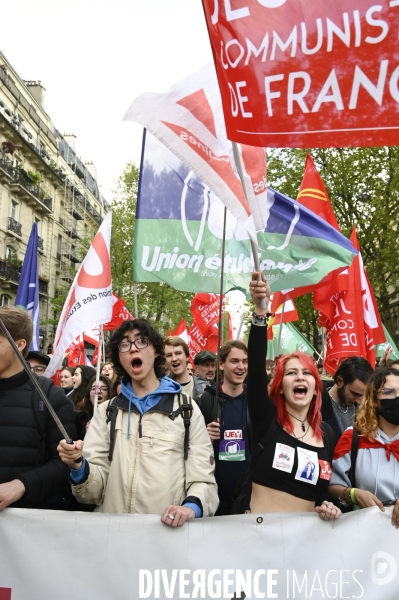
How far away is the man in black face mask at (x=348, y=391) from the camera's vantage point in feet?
15.3

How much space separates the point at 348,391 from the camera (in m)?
4.83

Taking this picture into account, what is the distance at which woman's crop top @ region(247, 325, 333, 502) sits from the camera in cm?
311

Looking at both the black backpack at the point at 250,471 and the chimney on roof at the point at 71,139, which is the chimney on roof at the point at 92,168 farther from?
the black backpack at the point at 250,471

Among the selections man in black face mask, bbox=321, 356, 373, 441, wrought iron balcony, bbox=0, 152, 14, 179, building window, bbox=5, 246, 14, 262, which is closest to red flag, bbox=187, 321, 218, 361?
man in black face mask, bbox=321, 356, 373, 441

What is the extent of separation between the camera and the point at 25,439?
315cm

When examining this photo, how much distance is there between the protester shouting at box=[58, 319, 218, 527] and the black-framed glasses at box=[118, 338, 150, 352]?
0.52ft

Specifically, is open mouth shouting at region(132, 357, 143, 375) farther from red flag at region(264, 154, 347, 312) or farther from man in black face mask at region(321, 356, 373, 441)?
red flag at region(264, 154, 347, 312)

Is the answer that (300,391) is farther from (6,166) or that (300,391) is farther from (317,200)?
(6,166)

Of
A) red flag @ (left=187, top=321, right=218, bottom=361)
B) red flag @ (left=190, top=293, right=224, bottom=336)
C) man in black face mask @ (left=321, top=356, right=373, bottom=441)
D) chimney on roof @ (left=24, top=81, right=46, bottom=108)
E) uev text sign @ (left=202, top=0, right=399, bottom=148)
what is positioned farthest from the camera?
chimney on roof @ (left=24, top=81, right=46, bottom=108)

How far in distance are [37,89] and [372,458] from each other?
166ft

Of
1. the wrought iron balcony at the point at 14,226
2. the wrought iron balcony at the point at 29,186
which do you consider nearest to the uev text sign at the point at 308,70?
the wrought iron balcony at the point at 14,226

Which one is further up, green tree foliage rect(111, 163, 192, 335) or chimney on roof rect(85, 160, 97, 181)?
chimney on roof rect(85, 160, 97, 181)

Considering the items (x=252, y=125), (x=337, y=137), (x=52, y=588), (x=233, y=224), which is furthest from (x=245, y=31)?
(x=233, y=224)

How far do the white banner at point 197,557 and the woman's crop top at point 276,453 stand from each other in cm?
15
